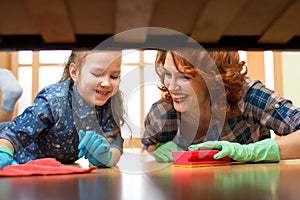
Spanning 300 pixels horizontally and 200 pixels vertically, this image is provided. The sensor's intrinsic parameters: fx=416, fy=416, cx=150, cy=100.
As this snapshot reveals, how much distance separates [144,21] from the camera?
361 millimetres

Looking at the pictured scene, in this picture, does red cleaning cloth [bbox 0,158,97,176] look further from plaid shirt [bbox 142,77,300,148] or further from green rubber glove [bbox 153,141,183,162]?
plaid shirt [bbox 142,77,300,148]

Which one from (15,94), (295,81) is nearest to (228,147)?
(15,94)

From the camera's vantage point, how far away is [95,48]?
0.44 meters

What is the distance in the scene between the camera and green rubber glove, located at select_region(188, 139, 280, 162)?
0.92m

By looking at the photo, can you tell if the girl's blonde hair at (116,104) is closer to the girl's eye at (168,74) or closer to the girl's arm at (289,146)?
the girl's eye at (168,74)

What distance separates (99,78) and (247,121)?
18.8 inches

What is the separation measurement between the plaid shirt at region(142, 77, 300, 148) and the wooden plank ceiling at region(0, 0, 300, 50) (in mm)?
713

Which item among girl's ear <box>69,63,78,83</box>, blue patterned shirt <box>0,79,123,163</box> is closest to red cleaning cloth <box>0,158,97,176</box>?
blue patterned shirt <box>0,79,123,163</box>

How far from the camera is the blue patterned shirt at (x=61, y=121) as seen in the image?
0.98 m

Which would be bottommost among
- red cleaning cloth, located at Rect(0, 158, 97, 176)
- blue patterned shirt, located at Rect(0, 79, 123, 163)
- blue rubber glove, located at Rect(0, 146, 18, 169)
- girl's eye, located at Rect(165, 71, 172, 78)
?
red cleaning cloth, located at Rect(0, 158, 97, 176)

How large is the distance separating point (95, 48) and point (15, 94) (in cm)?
149

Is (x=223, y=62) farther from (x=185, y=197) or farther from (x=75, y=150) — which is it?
(x=185, y=197)

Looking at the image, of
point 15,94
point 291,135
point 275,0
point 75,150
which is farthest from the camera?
point 15,94

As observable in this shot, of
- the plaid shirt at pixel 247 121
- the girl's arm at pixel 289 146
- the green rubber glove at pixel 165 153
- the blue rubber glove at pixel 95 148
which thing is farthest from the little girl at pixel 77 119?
the girl's arm at pixel 289 146
